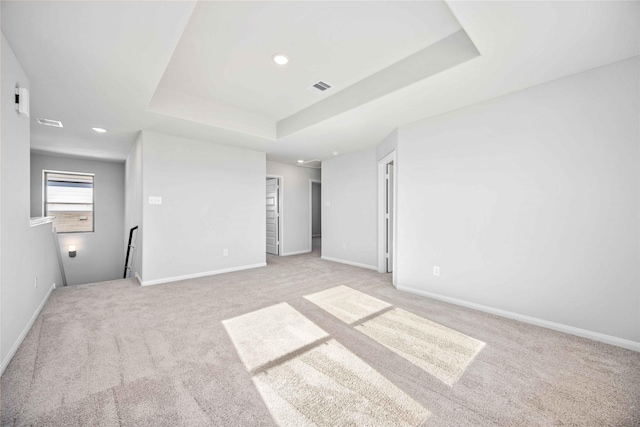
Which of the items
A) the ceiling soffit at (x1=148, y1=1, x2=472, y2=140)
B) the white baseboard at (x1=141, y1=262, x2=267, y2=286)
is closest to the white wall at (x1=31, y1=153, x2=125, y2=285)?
the white baseboard at (x1=141, y1=262, x2=267, y2=286)

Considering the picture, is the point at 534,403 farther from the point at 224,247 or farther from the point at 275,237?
the point at 275,237

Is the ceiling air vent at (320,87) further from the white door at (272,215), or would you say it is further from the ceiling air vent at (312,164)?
the white door at (272,215)

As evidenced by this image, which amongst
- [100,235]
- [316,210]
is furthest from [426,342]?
[316,210]

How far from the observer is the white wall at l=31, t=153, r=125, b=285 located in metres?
6.09

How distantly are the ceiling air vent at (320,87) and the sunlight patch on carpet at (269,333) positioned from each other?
8.80ft

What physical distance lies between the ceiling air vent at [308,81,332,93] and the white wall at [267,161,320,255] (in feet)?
11.5

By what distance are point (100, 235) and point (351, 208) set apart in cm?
632

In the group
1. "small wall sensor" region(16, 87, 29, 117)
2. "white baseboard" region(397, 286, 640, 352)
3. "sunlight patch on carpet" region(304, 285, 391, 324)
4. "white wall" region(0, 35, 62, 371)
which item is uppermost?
"small wall sensor" region(16, 87, 29, 117)

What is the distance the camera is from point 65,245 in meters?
6.08

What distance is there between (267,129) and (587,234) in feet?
13.8

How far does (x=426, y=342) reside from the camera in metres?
2.27

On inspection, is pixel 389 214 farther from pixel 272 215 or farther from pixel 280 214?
pixel 272 215

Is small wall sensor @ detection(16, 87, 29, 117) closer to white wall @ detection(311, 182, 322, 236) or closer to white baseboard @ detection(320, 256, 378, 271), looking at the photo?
white baseboard @ detection(320, 256, 378, 271)

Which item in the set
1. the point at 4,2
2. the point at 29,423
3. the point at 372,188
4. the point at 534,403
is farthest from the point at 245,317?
Result: the point at 372,188
